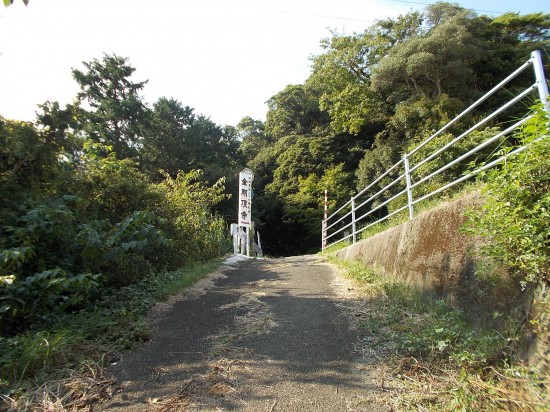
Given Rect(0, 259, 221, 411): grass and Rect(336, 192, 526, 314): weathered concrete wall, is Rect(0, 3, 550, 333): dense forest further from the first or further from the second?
Rect(336, 192, 526, 314): weathered concrete wall

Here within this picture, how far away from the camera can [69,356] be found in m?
2.99

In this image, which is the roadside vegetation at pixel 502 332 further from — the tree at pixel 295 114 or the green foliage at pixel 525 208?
the tree at pixel 295 114

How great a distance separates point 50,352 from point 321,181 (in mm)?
20428

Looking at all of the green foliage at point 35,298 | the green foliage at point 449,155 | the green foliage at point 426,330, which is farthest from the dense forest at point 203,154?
the green foliage at point 449,155

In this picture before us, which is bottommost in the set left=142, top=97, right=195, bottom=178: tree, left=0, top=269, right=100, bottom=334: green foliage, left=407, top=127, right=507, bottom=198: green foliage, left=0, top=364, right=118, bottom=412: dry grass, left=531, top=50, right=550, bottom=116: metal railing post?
left=0, top=364, right=118, bottom=412: dry grass

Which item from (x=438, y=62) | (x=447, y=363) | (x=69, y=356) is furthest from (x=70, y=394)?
(x=438, y=62)

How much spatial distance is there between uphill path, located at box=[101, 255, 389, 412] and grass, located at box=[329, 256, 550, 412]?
175 millimetres

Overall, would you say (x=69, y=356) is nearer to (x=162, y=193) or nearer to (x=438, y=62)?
(x=162, y=193)

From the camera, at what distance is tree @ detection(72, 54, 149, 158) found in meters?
23.0

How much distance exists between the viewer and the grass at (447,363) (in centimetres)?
200

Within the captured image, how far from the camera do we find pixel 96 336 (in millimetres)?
3482

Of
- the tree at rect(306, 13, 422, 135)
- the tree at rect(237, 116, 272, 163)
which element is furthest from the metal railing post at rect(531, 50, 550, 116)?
the tree at rect(237, 116, 272, 163)

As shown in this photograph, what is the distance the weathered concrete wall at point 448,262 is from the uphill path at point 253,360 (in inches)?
32.8

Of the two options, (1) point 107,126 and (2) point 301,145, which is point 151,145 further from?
(2) point 301,145
